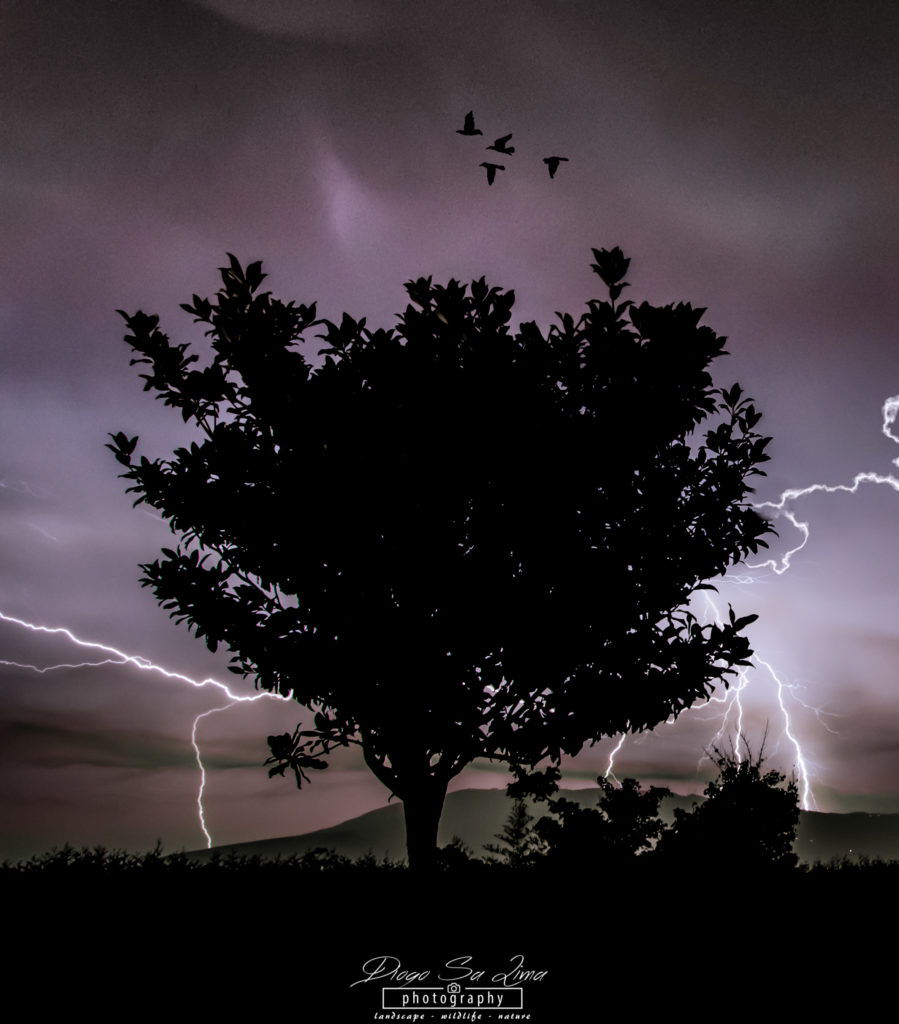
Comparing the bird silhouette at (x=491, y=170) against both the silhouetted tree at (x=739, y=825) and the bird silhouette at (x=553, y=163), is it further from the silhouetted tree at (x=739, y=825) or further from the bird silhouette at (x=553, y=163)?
the silhouetted tree at (x=739, y=825)

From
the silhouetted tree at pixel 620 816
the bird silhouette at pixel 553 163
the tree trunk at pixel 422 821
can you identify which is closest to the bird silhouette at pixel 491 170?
the bird silhouette at pixel 553 163

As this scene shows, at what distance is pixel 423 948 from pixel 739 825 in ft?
43.9

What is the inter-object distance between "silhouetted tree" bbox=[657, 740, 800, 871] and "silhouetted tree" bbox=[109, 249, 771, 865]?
3.88 m

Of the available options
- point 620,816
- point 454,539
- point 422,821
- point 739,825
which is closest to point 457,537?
point 454,539

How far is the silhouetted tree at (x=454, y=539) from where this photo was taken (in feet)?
31.0

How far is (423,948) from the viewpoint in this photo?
7.37 metres

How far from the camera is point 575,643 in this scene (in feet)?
31.2

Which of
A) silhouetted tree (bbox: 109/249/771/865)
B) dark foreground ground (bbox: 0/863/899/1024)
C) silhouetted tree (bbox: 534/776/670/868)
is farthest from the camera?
silhouetted tree (bbox: 534/776/670/868)

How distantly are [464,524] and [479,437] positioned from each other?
4.81 ft

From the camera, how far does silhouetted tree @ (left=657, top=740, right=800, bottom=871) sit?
11391 mm

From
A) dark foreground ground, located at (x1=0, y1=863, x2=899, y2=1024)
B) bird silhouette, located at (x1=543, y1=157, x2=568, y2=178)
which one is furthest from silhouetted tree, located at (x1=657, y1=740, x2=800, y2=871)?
bird silhouette, located at (x1=543, y1=157, x2=568, y2=178)

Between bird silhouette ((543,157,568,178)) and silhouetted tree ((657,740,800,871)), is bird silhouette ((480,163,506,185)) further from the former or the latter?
silhouetted tree ((657,740,800,871))

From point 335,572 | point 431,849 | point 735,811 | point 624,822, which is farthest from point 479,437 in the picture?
point 624,822

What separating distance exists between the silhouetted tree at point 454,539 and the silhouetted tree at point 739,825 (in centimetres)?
388
